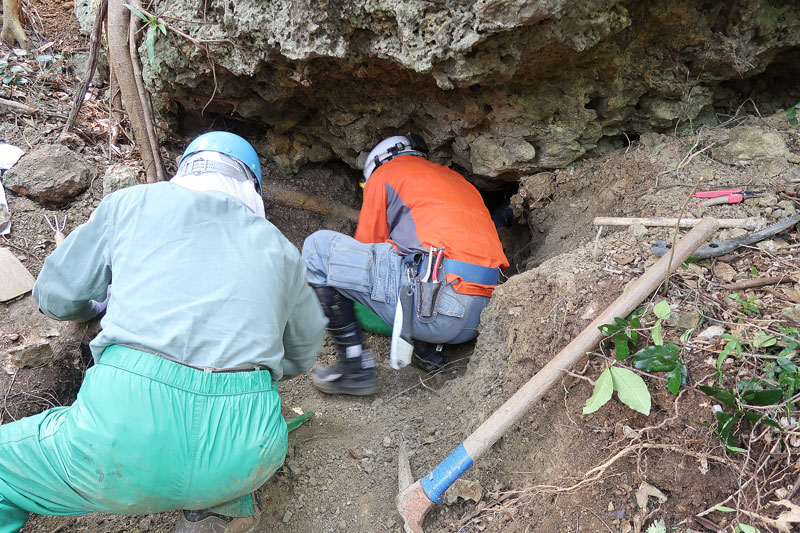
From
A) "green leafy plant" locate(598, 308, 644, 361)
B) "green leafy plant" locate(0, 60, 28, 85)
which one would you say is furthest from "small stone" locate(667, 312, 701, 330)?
"green leafy plant" locate(0, 60, 28, 85)

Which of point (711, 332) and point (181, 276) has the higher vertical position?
point (181, 276)

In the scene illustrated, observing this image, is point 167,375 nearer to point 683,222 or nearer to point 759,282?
point 759,282

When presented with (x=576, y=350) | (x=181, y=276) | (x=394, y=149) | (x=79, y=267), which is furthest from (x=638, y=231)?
(x=79, y=267)

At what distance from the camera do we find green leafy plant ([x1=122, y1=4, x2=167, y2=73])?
9.84 feet

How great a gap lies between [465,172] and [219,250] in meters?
2.46

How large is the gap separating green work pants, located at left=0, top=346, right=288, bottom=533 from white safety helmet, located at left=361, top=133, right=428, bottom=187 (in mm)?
2159

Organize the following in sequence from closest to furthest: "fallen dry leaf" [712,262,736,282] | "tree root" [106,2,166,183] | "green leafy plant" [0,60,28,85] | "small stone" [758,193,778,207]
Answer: "fallen dry leaf" [712,262,736,282] → "small stone" [758,193,778,207] → "tree root" [106,2,166,183] → "green leafy plant" [0,60,28,85]

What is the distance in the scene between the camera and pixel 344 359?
286 centimetres

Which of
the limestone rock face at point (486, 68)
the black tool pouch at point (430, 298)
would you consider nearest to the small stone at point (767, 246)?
the limestone rock face at point (486, 68)

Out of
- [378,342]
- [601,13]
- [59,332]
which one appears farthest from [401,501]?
[601,13]

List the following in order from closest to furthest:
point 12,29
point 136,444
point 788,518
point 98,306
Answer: point 788,518 → point 136,444 → point 98,306 → point 12,29

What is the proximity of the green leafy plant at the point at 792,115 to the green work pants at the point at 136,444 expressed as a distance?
304cm

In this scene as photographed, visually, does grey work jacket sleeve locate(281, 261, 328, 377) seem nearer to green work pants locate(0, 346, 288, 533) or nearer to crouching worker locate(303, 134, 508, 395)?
green work pants locate(0, 346, 288, 533)

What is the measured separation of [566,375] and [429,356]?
126 cm
